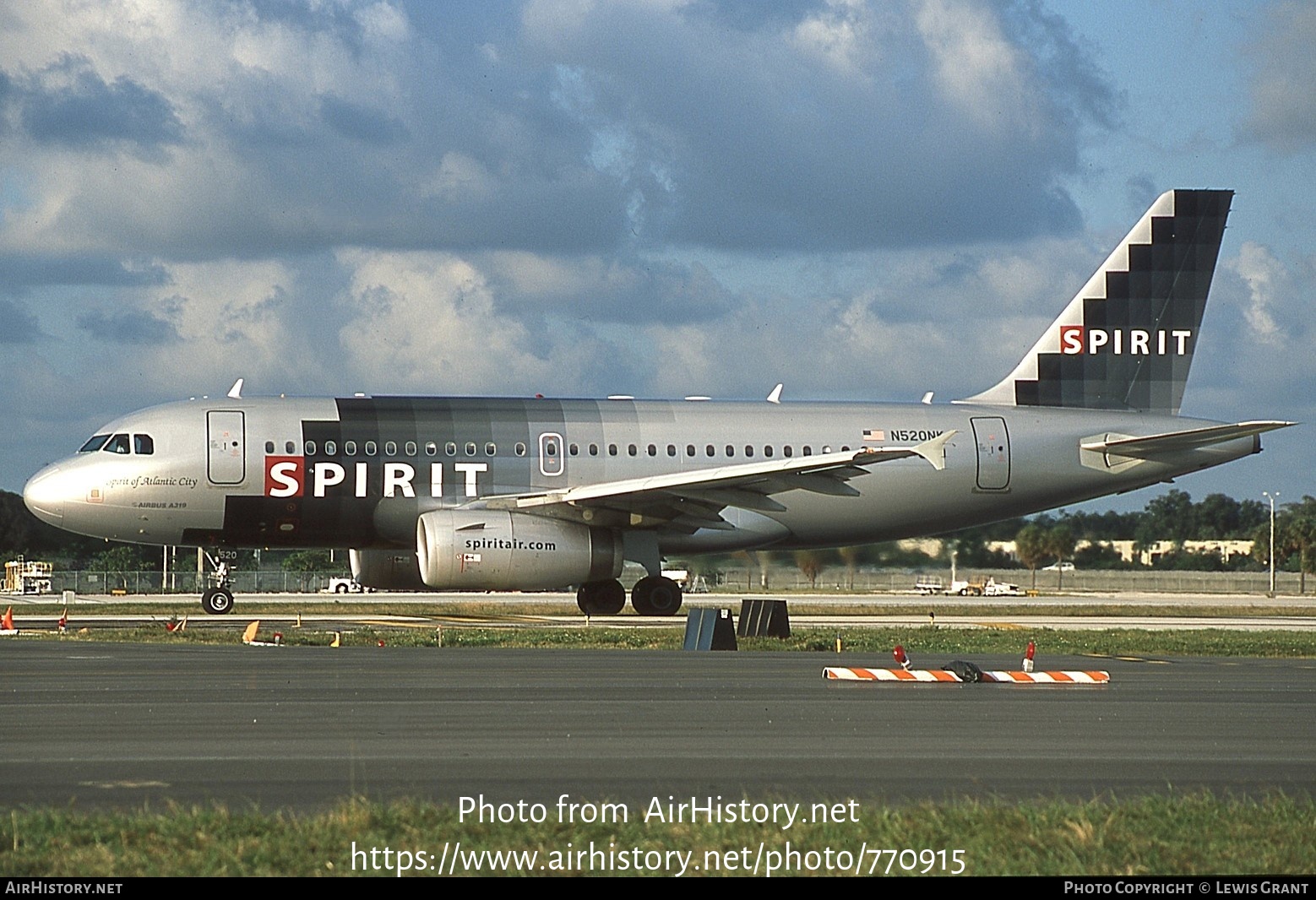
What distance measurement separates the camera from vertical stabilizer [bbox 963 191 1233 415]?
120 ft

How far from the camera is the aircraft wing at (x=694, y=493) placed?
2969 centimetres

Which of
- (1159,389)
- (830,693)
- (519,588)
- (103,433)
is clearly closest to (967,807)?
(830,693)

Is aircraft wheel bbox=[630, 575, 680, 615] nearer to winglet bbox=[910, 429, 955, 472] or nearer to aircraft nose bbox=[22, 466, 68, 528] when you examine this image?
winglet bbox=[910, 429, 955, 472]

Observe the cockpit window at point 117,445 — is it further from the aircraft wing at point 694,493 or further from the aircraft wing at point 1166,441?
the aircraft wing at point 1166,441

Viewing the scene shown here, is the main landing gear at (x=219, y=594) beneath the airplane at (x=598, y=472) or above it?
beneath

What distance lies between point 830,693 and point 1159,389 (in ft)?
76.7

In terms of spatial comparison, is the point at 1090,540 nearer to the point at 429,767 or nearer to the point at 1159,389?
the point at 1159,389

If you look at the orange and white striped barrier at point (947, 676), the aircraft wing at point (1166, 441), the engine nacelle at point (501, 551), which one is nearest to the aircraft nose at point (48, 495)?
the engine nacelle at point (501, 551)

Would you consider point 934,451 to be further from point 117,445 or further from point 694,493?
point 117,445

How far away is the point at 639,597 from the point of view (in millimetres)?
32750

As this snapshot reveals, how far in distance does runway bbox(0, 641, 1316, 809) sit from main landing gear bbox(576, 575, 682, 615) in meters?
12.6

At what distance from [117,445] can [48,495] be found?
165 centimetres

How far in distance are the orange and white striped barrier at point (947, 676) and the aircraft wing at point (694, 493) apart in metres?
10.7

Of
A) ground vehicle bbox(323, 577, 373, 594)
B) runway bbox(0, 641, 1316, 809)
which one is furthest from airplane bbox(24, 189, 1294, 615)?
ground vehicle bbox(323, 577, 373, 594)
